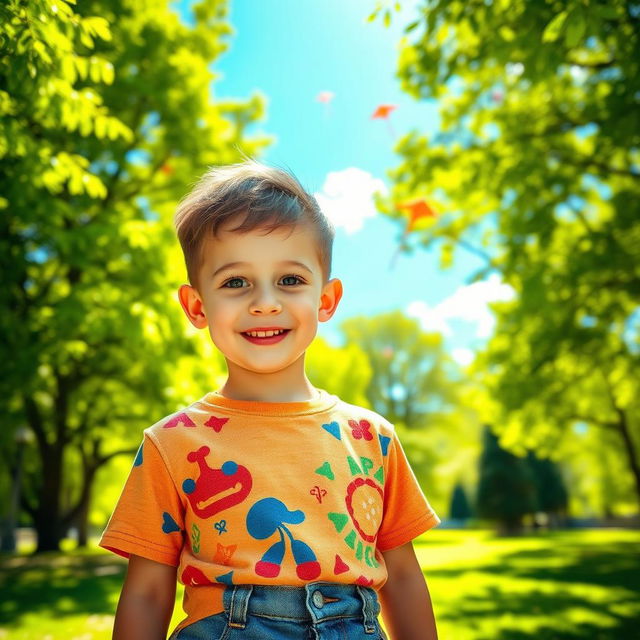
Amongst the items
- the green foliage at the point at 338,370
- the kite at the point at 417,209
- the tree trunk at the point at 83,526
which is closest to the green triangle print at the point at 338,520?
the kite at the point at 417,209

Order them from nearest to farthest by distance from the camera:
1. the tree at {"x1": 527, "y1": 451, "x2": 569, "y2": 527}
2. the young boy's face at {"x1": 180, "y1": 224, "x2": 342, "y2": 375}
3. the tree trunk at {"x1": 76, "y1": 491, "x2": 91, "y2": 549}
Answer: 1. the young boy's face at {"x1": 180, "y1": 224, "x2": 342, "y2": 375}
2. the tree trunk at {"x1": 76, "y1": 491, "x2": 91, "y2": 549}
3. the tree at {"x1": 527, "y1": 451, "x2": 569, "y2": 527}

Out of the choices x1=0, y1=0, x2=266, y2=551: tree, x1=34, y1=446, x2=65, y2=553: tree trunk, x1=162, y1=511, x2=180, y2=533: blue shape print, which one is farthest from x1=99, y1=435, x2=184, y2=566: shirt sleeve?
x1=34, y1=446, x2=65, y2=553: tree trunk

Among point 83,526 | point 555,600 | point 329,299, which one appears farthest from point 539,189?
point 83,526

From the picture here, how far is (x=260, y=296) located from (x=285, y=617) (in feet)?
2.57

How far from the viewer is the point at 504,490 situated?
29812mm

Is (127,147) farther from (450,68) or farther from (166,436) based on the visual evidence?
(166,436)

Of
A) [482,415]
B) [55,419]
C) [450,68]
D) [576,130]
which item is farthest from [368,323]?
[450,68]

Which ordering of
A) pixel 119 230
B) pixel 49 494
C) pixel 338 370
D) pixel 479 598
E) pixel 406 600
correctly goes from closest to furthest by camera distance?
pixel 406 600 → pixel 479 598 → pixel 119 230 → pixel 49 494 → pixel 338 370

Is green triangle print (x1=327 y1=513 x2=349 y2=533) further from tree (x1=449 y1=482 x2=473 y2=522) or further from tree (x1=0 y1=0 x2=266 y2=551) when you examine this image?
tree (x1=449 y1=482 x2=473 y2=522)

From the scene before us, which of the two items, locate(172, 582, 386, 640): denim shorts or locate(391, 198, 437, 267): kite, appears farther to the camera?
locate(391, 198, 437, 267): kite

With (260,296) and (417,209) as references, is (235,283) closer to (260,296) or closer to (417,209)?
(260,296)

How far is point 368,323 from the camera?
3647cm

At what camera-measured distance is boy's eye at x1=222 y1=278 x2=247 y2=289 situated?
179 centimetres

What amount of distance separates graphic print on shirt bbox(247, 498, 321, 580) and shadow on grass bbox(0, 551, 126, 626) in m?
5.94
